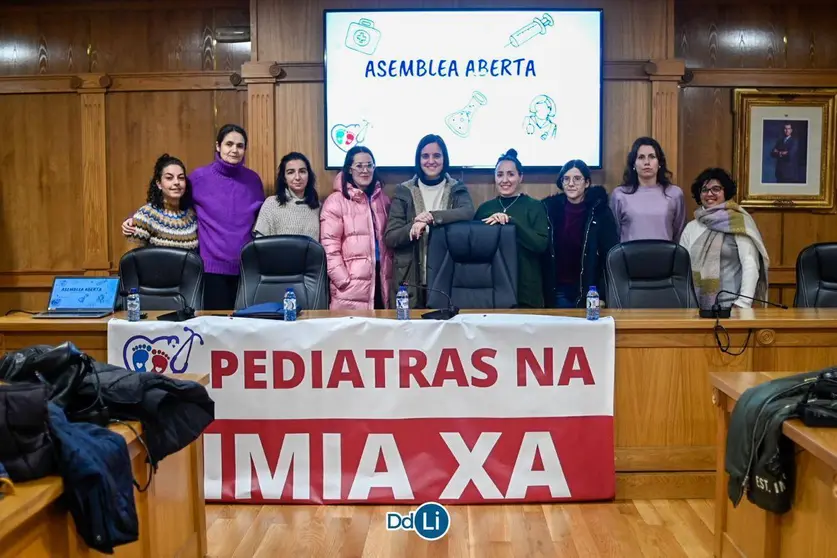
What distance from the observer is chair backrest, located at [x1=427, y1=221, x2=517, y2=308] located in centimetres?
351

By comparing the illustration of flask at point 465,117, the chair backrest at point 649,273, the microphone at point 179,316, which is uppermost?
the illustration of flask at point 465,117

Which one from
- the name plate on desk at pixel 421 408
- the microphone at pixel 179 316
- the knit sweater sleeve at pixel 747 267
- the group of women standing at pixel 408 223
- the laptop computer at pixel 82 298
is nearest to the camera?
the name plate on desk at pixel 421 408

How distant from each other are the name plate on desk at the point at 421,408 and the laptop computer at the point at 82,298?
0.54 metres

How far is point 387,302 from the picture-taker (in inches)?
159

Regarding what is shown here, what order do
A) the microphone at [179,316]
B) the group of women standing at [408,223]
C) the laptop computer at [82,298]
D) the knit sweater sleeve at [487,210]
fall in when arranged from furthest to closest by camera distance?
the knit sweater sleeve at [487,210] < the group of women standing at [408,223] < the laptop computer at [82,298] < the microphone at [179,316]

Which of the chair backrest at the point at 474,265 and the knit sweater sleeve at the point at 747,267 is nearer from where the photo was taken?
the chair backrest at the point at 474,265

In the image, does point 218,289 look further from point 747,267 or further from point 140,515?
point 747,267

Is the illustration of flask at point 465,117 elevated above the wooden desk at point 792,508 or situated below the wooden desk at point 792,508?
above

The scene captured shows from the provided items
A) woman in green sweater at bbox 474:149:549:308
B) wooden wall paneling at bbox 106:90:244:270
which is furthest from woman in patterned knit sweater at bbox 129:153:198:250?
woman in green sweater at bbox 474:149:549:308

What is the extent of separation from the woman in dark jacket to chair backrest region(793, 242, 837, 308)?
0.88 m

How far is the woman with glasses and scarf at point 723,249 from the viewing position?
12.4ft

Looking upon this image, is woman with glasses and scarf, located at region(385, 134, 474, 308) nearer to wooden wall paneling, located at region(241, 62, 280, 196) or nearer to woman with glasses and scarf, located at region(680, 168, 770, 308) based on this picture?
wooden wall paneling, located at region(241, 62, 280, 196)

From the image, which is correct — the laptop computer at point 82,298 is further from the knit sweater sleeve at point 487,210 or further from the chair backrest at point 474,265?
the knit sweater sleeve at point 487,210

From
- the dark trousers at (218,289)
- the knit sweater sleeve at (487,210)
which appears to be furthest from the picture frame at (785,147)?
the dark trousers at (218,289)
